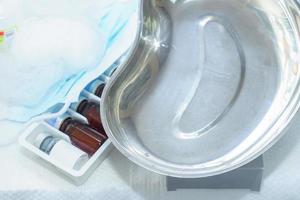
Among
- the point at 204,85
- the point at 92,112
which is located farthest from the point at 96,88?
the point at 204,85

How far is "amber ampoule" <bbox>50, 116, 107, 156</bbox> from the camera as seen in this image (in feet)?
2.33

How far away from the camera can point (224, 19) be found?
2.47 ft

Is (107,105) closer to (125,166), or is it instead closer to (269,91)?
(125,166)

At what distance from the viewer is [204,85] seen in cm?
73

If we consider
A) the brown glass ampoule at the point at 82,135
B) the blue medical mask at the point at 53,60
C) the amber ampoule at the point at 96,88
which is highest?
the blue medical mask at the point at 53,60

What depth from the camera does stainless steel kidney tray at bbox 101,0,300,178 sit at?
0.66m

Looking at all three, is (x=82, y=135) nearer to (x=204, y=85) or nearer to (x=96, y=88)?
(x=96, y=88)

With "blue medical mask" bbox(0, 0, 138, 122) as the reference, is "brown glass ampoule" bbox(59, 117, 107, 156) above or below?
below

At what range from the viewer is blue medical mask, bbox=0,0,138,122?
29.8 inches

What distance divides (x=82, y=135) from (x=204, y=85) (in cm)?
20

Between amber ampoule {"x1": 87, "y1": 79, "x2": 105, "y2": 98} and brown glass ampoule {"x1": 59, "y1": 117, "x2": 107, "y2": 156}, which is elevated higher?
amber ampoule {"x1": 87, "y1": 79, "x2": 105, "y2": 98}

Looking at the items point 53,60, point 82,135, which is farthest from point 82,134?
point 53,60

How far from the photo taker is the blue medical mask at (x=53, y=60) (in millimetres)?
757

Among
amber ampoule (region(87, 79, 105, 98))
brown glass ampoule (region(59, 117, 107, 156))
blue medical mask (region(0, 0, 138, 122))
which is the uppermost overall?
blue medical mask (region(0, 0, 138, 122))
